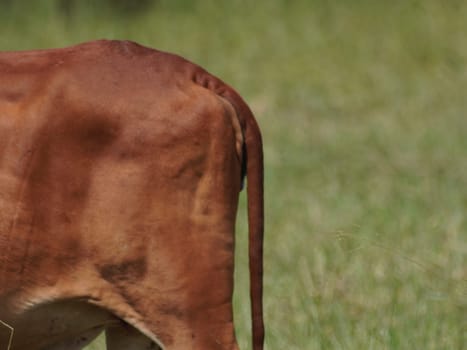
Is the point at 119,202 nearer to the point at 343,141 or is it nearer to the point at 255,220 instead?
the point at 255,220

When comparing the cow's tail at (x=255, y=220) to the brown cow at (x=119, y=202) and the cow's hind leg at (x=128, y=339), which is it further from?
the cow's hind leg at (x=128, y=339)

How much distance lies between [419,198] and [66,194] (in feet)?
13.0

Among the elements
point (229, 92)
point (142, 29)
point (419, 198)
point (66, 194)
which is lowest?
point (142, 29)

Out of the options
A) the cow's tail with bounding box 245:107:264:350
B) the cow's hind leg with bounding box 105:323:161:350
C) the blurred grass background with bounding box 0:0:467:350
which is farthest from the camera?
the blurred grass background with bounding box 0:0:467:350

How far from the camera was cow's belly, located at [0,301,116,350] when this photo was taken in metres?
3.27

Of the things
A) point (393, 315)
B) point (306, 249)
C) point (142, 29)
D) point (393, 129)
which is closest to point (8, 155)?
point (393, 315)

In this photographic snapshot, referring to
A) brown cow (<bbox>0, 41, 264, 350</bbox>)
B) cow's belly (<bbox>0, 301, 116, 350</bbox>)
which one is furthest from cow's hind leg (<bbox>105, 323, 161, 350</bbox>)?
brown cow (<bbox>0, 41, 264, 350</bbox>)

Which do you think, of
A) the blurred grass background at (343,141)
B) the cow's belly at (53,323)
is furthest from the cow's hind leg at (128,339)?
the blurred grass background at (343,141)

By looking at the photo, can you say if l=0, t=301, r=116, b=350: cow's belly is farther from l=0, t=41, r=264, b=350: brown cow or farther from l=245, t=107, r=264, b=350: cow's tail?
l=245, t=107, r=264, b=350: cow's tail

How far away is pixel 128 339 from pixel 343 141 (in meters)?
5.25

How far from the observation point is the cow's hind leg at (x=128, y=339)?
3.48m

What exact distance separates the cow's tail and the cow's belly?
0.36 m

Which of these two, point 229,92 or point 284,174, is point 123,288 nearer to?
point 229,92

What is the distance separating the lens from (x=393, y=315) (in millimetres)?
4762
